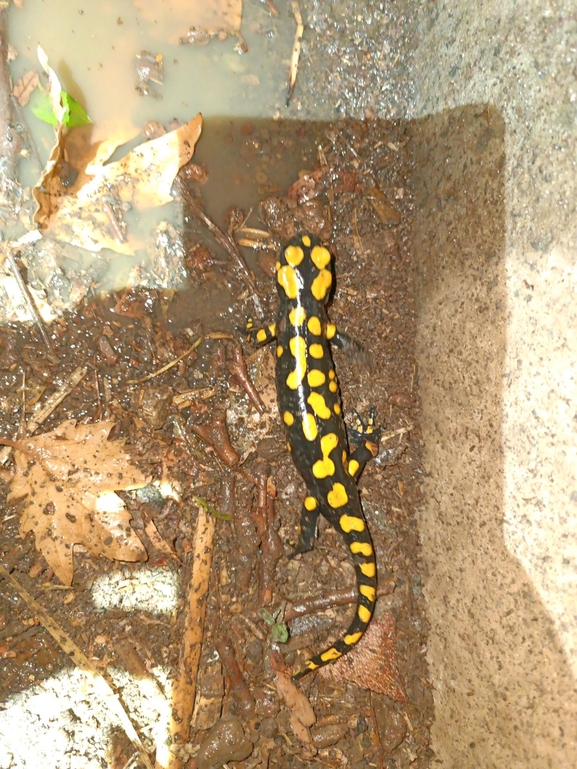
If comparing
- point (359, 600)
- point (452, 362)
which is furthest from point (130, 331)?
point (359, 600)

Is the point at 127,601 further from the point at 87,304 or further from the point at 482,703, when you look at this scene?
the point at 482,703

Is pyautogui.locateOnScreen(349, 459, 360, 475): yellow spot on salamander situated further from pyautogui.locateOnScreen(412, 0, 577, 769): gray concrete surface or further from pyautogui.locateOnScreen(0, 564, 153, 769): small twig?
pyautogui.locateOnScreen(0, 564, 153, 769): small twig

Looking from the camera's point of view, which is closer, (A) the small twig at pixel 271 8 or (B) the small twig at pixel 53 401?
(B) the small twig at pixel 53 401

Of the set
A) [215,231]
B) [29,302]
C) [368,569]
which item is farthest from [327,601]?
[29,302]

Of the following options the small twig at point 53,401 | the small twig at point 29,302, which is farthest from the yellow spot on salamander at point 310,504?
the small twig at point 29,302

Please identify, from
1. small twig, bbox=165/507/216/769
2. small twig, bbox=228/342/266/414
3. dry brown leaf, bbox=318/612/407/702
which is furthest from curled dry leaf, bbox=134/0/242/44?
dry brown leaf, bbox=318/612/407/702

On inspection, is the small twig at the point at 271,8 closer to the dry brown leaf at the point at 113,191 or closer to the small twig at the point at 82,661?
the dry brown leaf at the point at 113,191

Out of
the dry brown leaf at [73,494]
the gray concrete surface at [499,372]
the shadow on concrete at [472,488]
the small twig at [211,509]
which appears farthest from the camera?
the small twig at [211,509]
